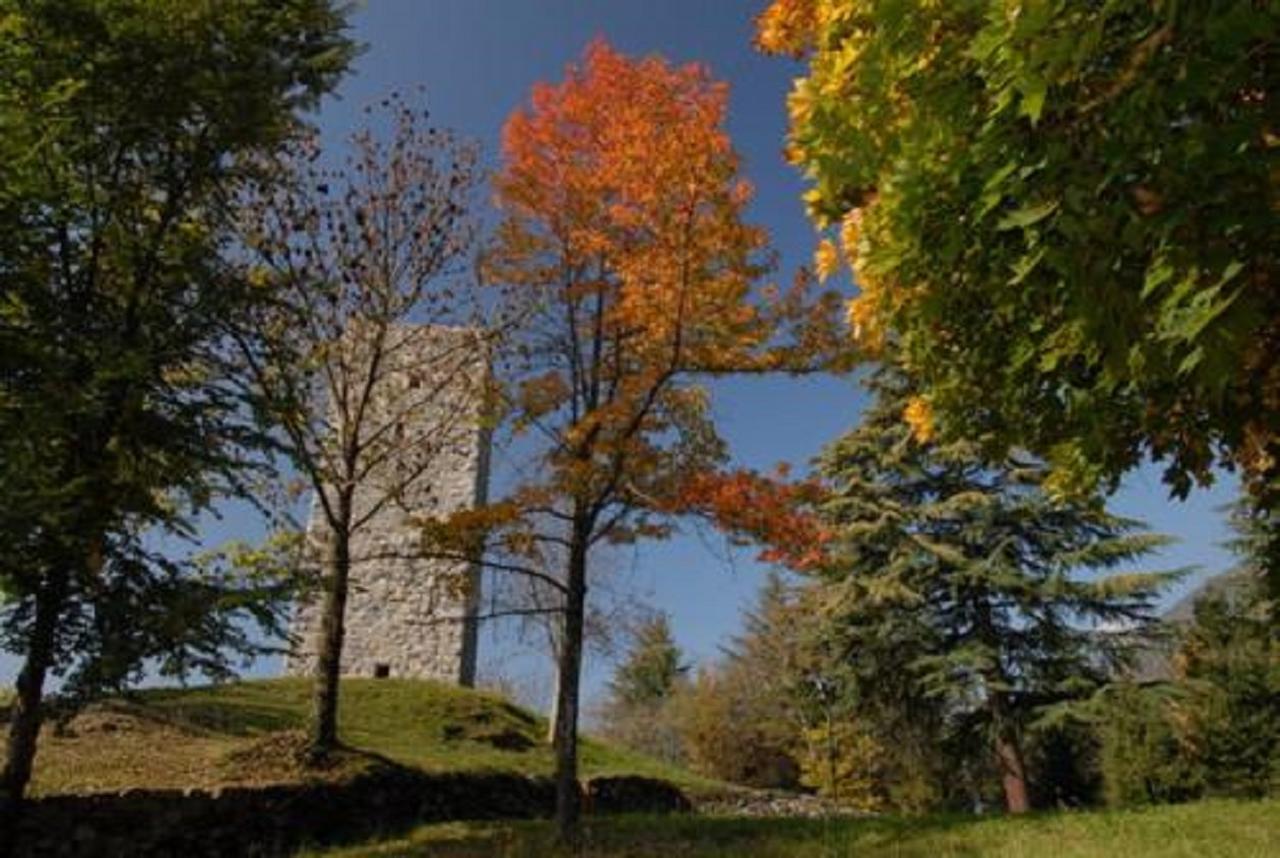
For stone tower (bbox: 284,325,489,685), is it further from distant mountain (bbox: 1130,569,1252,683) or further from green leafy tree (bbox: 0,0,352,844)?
distant mountain (bbox: 1130,569,1252,683)

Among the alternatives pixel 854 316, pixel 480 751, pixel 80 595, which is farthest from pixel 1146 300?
pixel 480 751

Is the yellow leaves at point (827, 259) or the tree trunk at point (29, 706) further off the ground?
the yellow leaves at point (827, 259)

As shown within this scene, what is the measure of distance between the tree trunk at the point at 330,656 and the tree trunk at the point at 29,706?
374 centimetres

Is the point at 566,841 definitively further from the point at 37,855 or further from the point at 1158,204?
the point at 1158,204

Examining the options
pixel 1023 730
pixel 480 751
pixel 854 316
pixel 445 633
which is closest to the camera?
pixel 854 316

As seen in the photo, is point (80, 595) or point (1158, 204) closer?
point (1158, 204)

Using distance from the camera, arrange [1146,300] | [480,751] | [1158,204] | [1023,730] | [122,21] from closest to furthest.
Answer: [1158,204], [1146,300], [122,21], [480,751], [1023,730]

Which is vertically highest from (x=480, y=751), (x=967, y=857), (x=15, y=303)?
(x=15, y=303)

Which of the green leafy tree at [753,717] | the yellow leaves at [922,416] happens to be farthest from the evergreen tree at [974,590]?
the yellow leaves at [922,416]

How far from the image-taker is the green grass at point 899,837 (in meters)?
8.66

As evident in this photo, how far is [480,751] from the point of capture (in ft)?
50.0

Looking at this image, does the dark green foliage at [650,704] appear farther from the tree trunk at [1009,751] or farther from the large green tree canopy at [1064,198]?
the large green tree canopy at [1064,198]

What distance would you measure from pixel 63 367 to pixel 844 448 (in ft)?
55.6

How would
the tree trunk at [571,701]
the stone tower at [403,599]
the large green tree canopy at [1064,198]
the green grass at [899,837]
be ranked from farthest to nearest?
the stone tower at [403,599] → the tree trunk at [571,701] → the green grass at [899,837] → the large green tree canopy at [1064,198]
